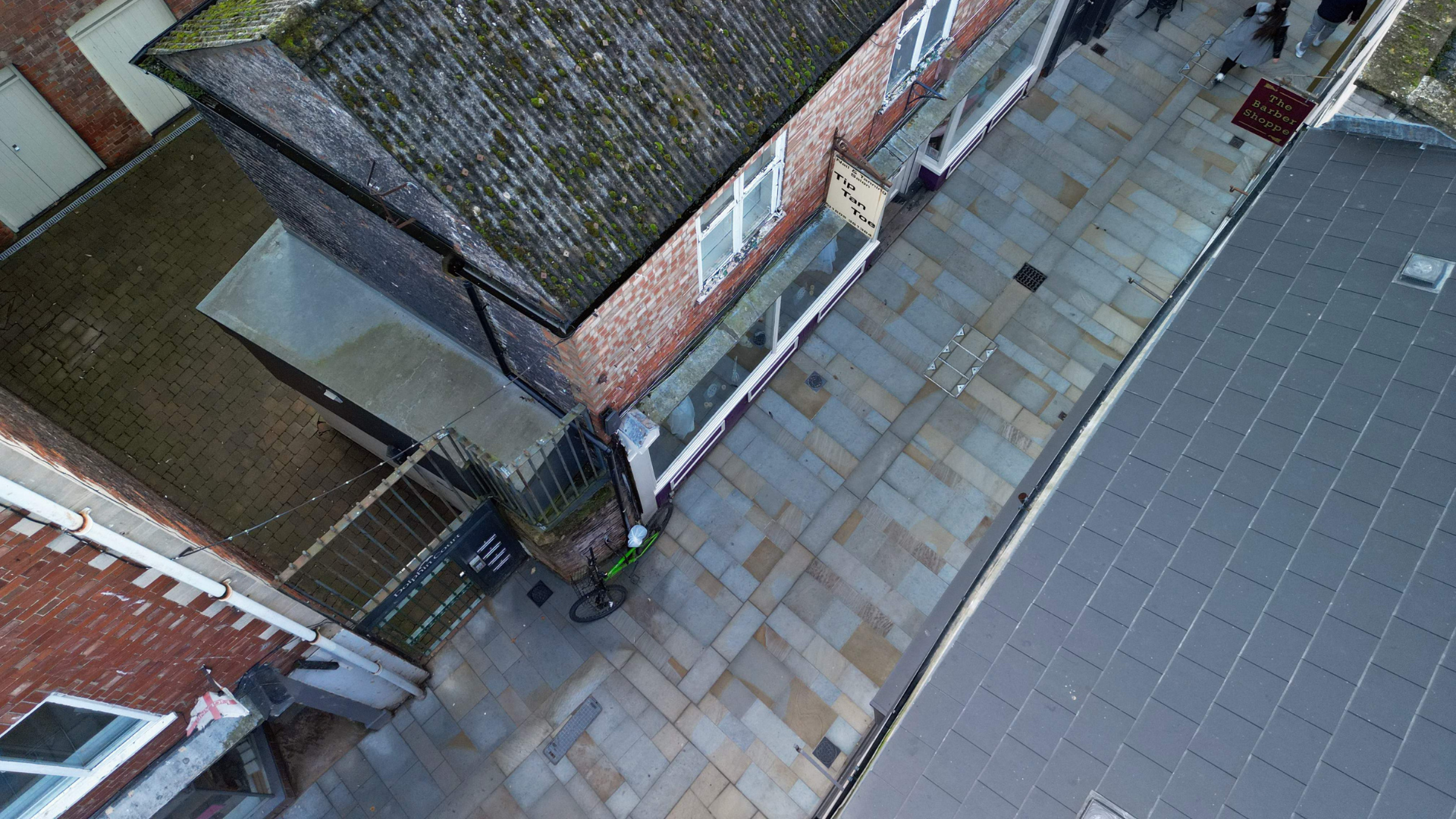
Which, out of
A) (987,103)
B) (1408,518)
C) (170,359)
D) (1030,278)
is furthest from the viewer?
(987,103)

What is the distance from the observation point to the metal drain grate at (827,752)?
14.5 meters

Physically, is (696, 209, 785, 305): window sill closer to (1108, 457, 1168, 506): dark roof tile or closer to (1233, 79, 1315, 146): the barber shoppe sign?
(1108, 457, 1168, 506): dark roof tile

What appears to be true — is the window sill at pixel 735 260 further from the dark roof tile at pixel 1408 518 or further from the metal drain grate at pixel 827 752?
the dark roof tile at pixel 1408 518

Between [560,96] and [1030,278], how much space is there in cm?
1215

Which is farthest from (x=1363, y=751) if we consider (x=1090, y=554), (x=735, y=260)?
(x=735, y=260)

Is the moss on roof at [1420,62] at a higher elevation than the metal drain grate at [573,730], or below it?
higher

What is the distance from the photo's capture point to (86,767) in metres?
9.19

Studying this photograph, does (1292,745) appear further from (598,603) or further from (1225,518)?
(598,603)

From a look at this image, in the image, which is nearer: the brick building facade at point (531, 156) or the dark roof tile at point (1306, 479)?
the brick building facade at point (531, 156)

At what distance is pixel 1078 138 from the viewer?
19578mm

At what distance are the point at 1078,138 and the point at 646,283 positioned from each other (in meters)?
13.6

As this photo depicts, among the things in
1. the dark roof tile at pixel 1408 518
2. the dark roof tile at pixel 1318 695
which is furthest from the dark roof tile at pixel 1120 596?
the dark roof tile at pixel 1408 518

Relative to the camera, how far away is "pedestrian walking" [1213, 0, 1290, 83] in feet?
63.4

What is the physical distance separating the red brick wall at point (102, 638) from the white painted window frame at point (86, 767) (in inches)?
3.1
